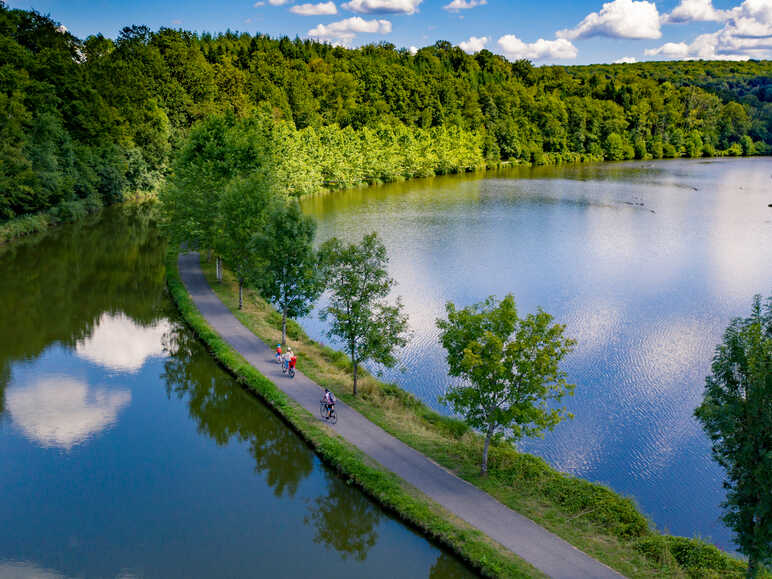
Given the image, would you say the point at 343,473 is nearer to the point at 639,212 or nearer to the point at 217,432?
the point at 217,432

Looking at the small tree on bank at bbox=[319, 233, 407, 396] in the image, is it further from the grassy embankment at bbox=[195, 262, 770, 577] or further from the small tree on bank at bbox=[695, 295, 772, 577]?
the small tree on bank at bbox=[695, 295, 772, 577]

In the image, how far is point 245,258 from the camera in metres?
34.7

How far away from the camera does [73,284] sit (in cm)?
4028

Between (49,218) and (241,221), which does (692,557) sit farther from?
(49,218)

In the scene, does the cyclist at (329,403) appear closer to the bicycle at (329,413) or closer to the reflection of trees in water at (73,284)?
the bicycle at (329,413)

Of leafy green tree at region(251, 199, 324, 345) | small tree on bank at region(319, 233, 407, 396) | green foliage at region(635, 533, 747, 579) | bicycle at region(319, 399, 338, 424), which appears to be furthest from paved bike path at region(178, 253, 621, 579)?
leafy green tree at region(251, 199, 324, 345)

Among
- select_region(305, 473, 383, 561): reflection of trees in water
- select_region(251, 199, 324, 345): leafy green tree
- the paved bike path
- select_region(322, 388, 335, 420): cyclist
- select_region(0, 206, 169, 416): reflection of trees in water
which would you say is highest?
select_region(251, 199, 324, 345): leafy green tree

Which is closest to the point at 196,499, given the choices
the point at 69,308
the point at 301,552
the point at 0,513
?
the point at 301,552

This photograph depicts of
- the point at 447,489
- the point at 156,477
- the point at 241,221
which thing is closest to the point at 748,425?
the point at 447,489

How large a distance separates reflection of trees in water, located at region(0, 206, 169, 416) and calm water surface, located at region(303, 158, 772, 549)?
1173 centimetres

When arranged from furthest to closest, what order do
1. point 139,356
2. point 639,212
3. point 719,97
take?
1. point 719,97
2. point 639,212
3. point 139,356

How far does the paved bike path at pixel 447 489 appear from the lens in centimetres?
1505

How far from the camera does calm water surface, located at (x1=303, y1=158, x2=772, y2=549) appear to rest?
21625 millimetres

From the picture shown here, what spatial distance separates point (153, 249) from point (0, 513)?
3556cm
